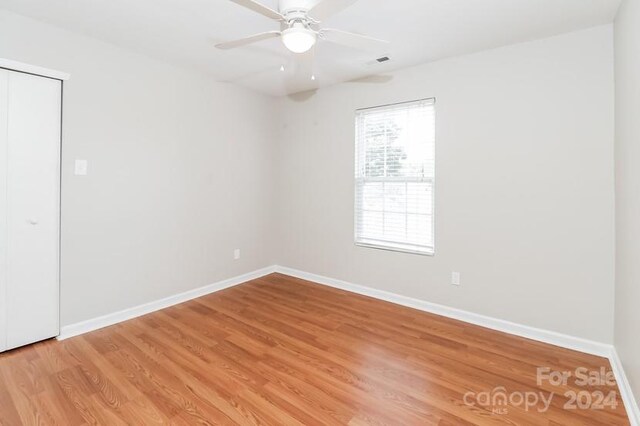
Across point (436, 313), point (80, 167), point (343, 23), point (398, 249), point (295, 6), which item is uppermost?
point (343, 23)

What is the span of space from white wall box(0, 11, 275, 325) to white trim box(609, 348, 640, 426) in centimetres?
364

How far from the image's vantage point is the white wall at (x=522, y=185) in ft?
7.86

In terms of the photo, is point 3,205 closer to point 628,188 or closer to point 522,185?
point 522,185

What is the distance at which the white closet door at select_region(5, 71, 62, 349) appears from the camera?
2324 millimetres

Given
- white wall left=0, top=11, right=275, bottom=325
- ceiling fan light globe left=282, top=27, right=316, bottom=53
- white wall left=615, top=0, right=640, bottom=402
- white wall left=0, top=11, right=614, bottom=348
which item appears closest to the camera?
white wall left=615, top=0, right=640, bottom=402

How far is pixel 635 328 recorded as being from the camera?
5.77 feet

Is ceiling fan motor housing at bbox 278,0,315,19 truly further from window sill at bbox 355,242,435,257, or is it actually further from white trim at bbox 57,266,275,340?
white trim at bbox 57,266,275,340

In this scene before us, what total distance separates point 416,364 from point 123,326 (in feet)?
8.28

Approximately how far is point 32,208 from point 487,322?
3.90 metres

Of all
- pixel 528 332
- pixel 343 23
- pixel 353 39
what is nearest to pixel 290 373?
pixel 528 332

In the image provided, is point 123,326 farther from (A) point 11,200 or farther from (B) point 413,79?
(B) point 413,79

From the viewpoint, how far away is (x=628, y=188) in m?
1.92

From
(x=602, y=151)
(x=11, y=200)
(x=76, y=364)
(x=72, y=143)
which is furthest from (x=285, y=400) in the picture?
(x=602, y=151)

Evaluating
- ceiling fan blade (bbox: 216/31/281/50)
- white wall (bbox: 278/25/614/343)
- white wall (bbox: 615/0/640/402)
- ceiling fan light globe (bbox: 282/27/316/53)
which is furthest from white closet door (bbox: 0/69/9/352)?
white wall (bbox: 615/0/640/402)
